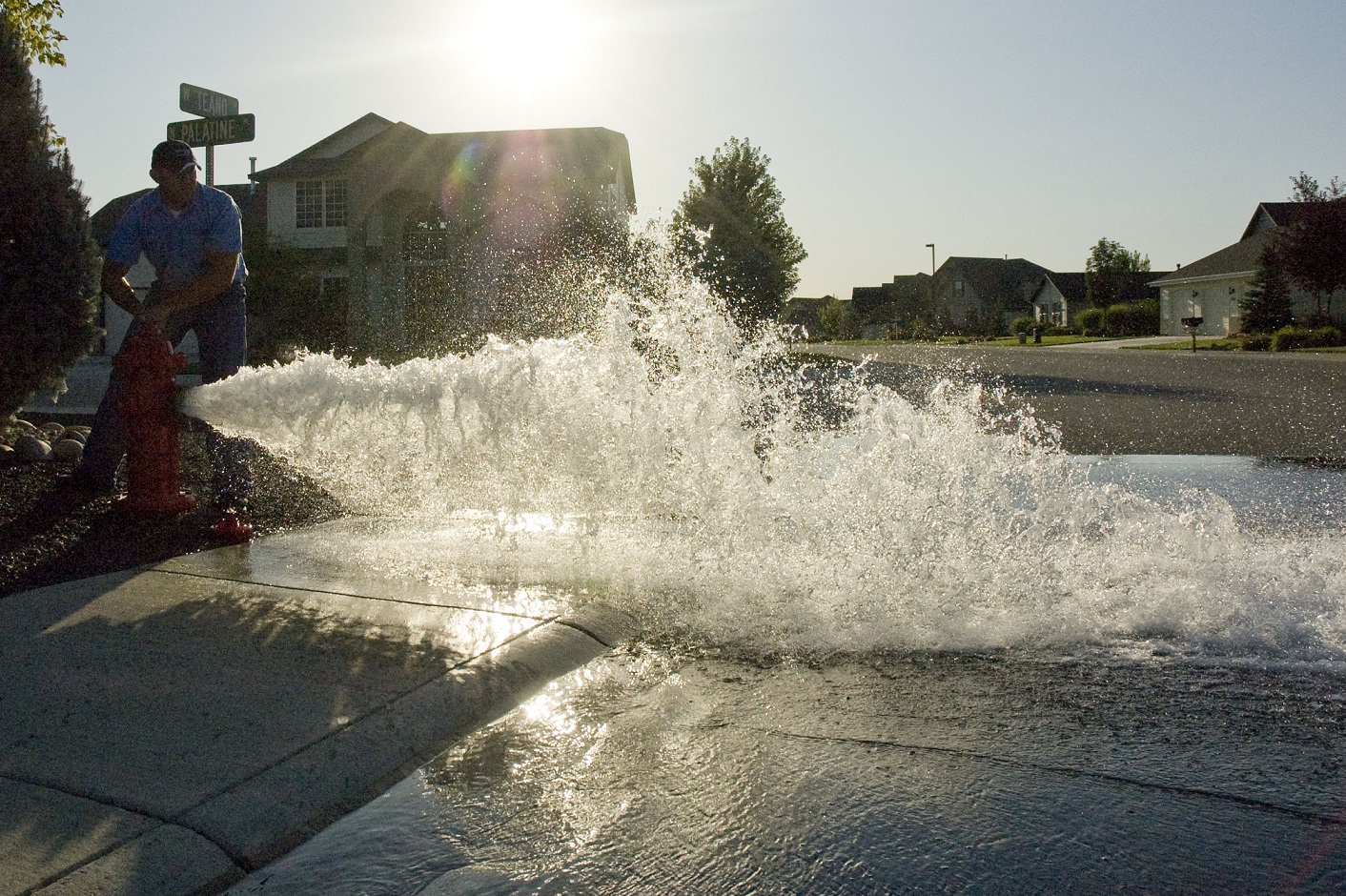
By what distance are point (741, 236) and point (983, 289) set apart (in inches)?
2583

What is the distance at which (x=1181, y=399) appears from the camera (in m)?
15.1

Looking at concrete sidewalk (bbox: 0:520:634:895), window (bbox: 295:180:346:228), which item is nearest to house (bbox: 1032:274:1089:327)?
window (bbox: 295:180:346:228)

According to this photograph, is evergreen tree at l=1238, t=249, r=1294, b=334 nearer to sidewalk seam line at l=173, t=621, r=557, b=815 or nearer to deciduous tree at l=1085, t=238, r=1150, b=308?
deciduous tree at l=1085, t=238, r=1150, b=308

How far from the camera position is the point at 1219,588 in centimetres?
413

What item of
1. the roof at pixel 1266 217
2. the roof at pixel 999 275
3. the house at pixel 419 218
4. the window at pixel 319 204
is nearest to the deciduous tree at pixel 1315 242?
the roof at pixel 1266 217

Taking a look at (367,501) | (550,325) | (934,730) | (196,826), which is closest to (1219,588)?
(934,730)

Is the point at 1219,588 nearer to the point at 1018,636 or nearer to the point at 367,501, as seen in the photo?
the point at 1018,636

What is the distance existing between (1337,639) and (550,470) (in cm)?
315

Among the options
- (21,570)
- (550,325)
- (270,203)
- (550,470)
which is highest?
(270,203)

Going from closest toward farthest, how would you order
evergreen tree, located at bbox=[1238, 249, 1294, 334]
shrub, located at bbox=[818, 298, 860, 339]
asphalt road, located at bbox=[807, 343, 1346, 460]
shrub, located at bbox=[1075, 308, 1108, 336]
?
1. asphalt road, located at bbox=[807, 343, 1346, 460]
2. evergreen tree, located at bbox=[1238, 249, 1294, 334]
3. shrub, located at bbox=[1075, 308, 1108, 336]
4. shrub, located at bbox=[818, 298, 860, 339]

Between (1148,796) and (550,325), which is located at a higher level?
(550,325)

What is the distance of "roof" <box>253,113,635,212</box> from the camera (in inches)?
1177

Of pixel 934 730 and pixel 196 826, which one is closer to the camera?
pixel 196 826

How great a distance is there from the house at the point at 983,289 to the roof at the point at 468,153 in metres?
60.9
